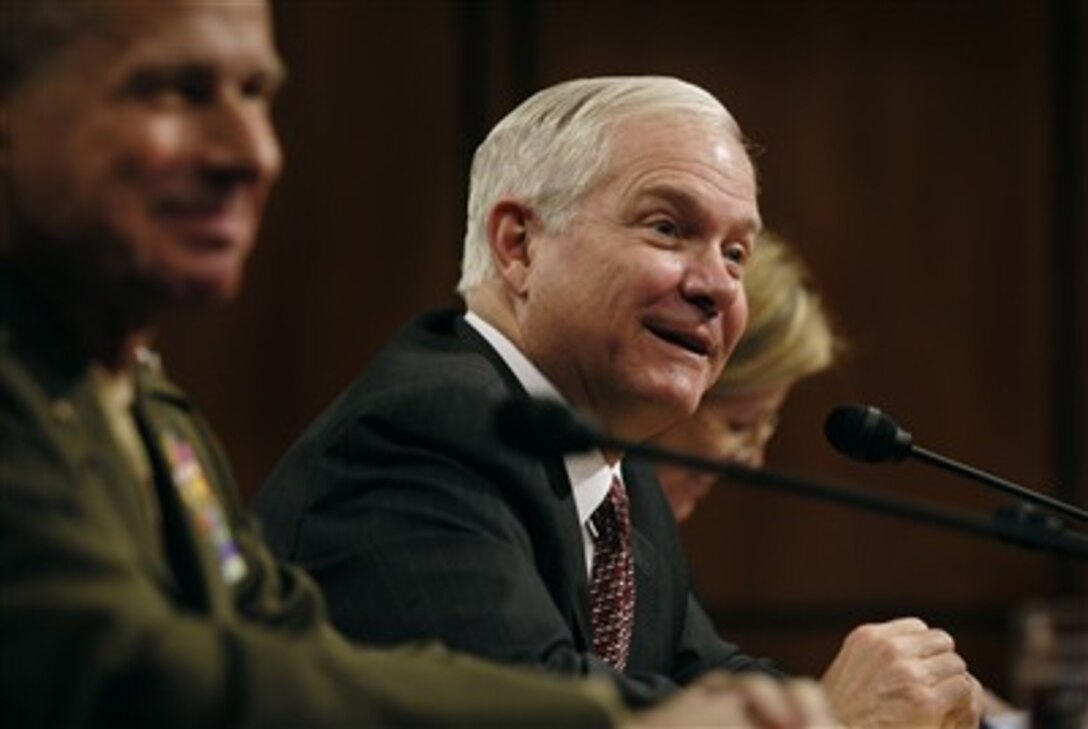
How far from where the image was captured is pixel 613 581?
2.56m

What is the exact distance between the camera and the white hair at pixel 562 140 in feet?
8.79

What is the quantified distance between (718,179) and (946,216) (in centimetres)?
353

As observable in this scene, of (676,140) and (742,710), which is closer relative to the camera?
(742,710)

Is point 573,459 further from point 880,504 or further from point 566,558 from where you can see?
point 880,504

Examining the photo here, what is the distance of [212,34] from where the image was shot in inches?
59.1

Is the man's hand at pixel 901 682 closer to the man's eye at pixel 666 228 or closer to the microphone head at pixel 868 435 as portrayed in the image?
the microphone head at pixel 868 435

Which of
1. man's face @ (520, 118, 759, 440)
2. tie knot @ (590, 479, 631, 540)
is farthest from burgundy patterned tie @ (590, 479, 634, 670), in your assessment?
man's face @ (520, 118, 759, 440)

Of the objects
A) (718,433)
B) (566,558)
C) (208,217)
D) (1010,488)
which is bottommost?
(718,433)

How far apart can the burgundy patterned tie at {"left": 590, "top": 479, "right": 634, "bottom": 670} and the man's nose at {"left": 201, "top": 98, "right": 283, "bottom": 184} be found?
1.11 meters

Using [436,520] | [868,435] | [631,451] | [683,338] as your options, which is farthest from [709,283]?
[631,451]

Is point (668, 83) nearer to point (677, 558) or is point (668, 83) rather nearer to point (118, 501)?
point (677, 558)

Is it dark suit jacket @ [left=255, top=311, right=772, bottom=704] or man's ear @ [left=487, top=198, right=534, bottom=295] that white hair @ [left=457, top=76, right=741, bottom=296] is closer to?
man's ear @ [left=487, top=198, right=534, bottom=295]

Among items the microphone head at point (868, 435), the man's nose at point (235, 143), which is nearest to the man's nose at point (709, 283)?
the microphone head at point (868, 435)

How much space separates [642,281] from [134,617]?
4.46 feet
